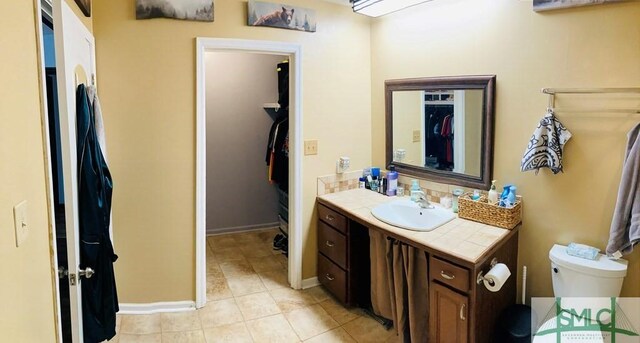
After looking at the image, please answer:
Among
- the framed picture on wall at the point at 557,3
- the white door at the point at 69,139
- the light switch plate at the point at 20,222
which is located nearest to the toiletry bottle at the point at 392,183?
the framed picture on wall at the point at 557,3

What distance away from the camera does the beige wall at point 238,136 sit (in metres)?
4.30

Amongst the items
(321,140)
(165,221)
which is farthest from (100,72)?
(321,140)

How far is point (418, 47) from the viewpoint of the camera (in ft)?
9.13

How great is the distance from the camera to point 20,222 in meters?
1.06

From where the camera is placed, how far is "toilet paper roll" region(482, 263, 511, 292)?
1.82 m

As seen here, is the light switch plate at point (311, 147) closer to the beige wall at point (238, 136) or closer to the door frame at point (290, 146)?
the door frame at point (290, 146)

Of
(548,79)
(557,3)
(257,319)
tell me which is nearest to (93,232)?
(257,319)

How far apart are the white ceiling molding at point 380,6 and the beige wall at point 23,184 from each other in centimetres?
204

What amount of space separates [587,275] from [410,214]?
3.47 ft

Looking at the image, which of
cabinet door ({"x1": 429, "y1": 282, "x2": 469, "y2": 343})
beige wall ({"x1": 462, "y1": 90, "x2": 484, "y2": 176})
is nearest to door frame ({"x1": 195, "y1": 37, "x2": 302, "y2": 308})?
beige wall ({"x1": 462, "y1": 90, "x2": 484, "y2": 176})

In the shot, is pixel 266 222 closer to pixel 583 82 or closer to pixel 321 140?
pixel 321 140

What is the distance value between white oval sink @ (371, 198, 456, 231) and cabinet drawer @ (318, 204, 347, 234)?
0.86 ft

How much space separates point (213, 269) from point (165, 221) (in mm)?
1017

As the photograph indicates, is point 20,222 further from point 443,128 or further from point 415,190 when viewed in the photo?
point 443,128
